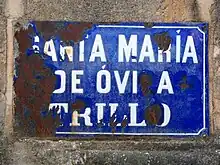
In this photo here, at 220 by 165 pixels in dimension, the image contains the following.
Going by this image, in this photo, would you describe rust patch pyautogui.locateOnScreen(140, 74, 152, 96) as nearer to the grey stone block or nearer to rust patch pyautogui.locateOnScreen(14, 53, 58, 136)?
the grey stone block

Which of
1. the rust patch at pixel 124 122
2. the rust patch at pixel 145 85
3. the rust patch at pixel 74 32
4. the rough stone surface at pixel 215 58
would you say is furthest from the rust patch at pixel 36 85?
the rough stone surface at pixel 215 58

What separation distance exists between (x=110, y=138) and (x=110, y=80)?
32 cm

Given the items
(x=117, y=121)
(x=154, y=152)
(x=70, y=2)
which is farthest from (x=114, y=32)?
(x=154, y=152)

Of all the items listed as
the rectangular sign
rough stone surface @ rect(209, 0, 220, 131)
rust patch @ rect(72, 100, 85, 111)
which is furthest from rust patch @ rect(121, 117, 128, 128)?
rough stone surface @ rect(209, 0, 220, 131)

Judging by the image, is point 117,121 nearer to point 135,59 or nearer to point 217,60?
point 135,59

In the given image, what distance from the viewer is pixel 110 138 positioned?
9.95ft

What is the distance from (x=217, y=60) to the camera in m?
3.05

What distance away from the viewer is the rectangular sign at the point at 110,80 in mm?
3008

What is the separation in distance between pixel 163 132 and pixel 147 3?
717mm

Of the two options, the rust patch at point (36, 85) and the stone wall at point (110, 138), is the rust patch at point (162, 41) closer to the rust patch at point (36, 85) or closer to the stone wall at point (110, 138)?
the stone wall at point (110, 138)

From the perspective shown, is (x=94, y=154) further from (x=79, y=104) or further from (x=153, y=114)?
(x=153, y=114)

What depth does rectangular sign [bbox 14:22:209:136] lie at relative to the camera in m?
3.01

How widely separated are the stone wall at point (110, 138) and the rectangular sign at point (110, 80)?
4cm

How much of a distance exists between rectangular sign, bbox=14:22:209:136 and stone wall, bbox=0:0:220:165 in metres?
0.04
